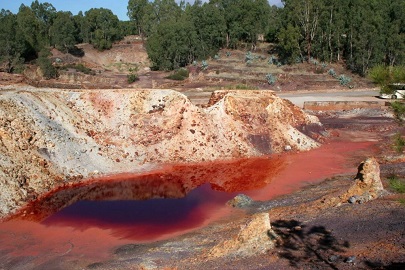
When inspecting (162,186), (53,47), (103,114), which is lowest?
(162,186)

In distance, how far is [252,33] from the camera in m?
79.9

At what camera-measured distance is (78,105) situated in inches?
1223

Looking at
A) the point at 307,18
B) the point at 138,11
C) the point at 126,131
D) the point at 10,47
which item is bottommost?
the point at 126,131

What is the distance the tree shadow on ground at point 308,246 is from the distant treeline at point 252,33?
52050mm

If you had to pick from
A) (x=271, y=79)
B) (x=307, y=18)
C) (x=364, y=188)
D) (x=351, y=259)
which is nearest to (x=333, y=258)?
(x=351, y=259)

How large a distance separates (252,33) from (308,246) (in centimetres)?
7024

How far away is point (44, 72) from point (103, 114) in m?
44.7

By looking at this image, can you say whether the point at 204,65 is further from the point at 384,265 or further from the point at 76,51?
the point at 384,265

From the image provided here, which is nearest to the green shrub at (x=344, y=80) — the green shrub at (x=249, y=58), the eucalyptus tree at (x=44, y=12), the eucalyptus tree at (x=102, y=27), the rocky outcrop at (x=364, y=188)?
the green shrub at (x=249, y=58)

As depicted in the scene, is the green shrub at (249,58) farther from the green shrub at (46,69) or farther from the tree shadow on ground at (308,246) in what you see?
the tree shadow on ground at (308,246)

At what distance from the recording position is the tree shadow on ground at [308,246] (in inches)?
487

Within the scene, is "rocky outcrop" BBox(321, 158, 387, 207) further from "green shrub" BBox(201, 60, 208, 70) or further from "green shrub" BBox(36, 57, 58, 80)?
"green shrub" BBox(36, 57, 58, 80)

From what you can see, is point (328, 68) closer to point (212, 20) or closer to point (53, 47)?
point (212, 20)

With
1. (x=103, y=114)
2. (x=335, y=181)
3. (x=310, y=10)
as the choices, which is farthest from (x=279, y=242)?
(x=310, y=10)
